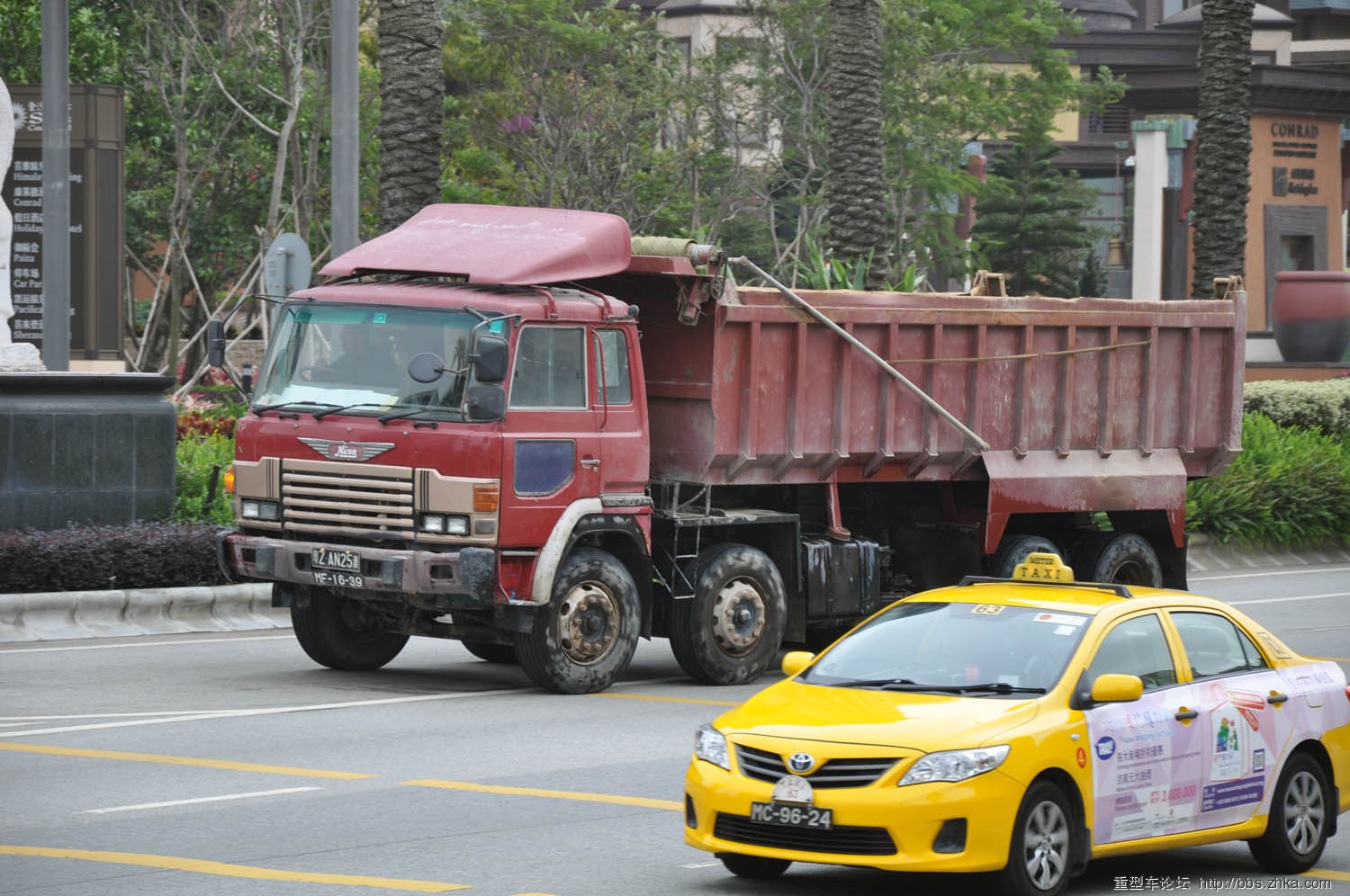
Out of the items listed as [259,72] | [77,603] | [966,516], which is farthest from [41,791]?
[259,72]

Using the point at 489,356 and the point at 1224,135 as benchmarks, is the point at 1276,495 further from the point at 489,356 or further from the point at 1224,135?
the point at 489,356

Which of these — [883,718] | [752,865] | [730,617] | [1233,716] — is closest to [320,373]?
[730,617]

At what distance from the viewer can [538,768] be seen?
11.2 meters

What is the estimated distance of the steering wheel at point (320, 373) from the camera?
13805 millimetres

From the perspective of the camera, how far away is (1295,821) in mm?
9219

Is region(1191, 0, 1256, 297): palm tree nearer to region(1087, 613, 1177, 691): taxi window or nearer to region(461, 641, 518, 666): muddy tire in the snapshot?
region(461, 641, 518, 666): muddy tire

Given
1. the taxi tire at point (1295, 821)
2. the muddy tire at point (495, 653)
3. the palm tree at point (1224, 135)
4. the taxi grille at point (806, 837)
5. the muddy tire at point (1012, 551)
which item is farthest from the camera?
the palm tree at point (1224, 135)

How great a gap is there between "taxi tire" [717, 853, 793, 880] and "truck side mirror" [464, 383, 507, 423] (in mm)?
5051

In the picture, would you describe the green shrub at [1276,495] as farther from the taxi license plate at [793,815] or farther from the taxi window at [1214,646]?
the taxi license plate at [793,815]

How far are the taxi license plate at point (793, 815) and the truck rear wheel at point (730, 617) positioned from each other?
6431 mm

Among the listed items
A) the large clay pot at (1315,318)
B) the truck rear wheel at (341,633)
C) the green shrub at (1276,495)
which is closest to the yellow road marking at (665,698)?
the truck rear wheel at (341,633)

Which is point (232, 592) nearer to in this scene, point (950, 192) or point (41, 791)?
point (41, 791)

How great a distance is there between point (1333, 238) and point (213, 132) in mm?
28728

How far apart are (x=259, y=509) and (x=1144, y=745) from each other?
7.23 metres
